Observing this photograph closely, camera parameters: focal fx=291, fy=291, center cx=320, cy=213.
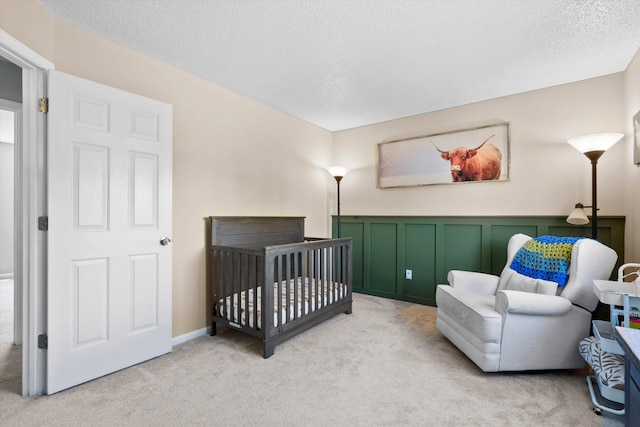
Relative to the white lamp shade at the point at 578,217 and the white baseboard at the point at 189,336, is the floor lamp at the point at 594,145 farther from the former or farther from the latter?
the white baseboard at the point at 189,336

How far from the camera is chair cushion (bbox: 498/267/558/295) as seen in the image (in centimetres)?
214

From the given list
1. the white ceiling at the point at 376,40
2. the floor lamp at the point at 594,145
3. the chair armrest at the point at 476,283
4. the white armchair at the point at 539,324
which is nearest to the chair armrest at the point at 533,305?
the white armchair at the point at 539,324

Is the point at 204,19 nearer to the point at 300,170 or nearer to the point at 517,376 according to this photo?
the point at 300,170

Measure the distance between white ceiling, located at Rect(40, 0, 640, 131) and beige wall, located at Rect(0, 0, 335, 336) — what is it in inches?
5.1

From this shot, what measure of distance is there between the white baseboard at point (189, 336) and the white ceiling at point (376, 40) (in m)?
2.28

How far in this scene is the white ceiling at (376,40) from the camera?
1755 millimetres

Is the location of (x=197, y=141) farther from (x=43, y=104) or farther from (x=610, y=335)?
(x=610, y=335)

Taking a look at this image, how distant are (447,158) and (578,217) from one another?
1341mm

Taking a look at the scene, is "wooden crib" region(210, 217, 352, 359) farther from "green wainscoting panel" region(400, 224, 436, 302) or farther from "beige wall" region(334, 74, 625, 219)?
"beige wall" region(334, 74, 625, 219)

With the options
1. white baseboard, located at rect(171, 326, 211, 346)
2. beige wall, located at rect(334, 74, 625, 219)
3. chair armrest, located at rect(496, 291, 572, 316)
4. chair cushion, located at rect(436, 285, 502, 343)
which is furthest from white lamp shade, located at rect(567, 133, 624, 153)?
white baseboard, located at rect(171, 326, 211, 346)

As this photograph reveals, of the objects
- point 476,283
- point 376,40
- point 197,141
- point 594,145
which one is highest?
point 376,40

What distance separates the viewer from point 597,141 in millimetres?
2260

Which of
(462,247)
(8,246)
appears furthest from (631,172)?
(8,246)

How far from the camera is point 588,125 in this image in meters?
2.68
